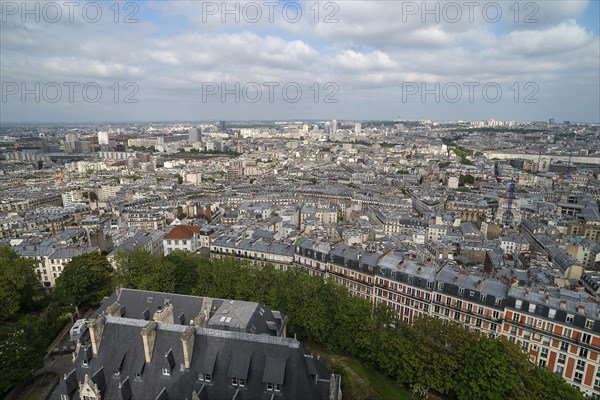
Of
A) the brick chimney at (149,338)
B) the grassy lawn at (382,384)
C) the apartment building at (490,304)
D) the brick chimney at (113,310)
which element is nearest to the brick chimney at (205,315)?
the brick chimney at (149,338)

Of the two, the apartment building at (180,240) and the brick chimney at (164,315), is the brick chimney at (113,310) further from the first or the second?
the apartment building at (180,240)

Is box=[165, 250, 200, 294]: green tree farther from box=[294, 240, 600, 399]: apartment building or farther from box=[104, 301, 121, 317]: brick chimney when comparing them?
box=[294, 240, 600, 399]: apartment building

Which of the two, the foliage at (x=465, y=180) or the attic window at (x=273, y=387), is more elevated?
the foliage at (x=465, y=180)

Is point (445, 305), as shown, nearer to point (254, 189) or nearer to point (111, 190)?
point (254, 189)

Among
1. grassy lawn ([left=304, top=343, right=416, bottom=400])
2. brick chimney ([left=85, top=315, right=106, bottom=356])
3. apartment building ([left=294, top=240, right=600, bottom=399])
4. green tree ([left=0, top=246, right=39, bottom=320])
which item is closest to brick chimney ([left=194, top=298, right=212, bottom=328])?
brick chimney ([left=85, top=315, right=106, bottom=356])

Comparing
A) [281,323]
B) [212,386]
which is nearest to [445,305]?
[281,323]

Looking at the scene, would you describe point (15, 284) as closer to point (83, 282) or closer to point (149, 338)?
point (83, 282)
